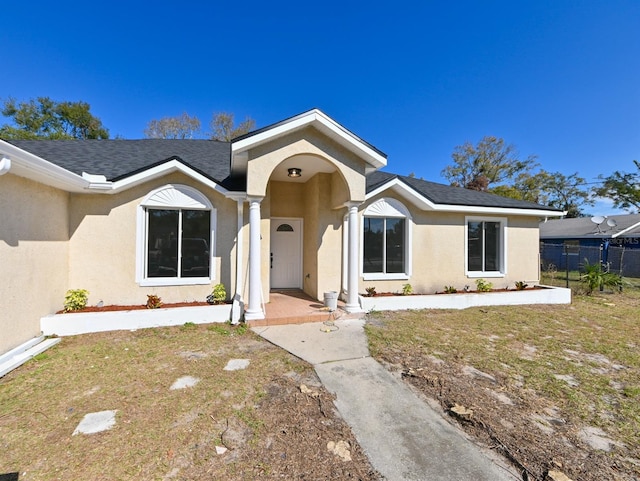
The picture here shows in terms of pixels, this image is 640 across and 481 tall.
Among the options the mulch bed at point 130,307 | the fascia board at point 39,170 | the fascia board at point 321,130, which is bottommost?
the mulch bed at point 130,307

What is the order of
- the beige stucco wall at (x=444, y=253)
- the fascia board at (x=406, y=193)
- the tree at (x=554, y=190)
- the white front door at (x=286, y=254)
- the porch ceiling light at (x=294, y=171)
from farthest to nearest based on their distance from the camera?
the tree at (x=554, y=190) → the white front door at (x=286, y=254) → the beige stucco wall at (x=444, y=253) → the fascia board at (x=406, y=193) → the porch ceiling light at (x=294, y=171)

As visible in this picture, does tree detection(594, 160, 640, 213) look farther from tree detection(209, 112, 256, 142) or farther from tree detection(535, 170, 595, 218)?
tree detection(209, 112, 256, 142)

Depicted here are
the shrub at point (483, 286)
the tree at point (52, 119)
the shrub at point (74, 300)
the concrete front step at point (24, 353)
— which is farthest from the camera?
the tree at point (52, 119)

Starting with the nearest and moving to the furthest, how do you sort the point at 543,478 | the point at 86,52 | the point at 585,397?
1. the point at 543,478
2. the point at 585,397
3. the point at 86,52

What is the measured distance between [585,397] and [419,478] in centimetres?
329

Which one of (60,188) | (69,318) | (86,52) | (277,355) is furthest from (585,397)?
(86,52)

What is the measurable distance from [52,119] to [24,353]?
3278 cm

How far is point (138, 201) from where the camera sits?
23.9 ft

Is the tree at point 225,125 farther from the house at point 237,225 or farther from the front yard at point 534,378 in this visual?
the front yard at point 534,378

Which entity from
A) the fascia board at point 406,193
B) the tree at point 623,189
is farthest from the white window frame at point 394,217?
the tree at point 623,189

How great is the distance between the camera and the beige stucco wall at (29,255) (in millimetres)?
4922

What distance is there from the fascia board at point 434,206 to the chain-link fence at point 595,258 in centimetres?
858

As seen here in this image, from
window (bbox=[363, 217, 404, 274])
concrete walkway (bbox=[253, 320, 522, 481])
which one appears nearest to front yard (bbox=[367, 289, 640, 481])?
concrete walkway (bbox=[253, 320, 522, 481])

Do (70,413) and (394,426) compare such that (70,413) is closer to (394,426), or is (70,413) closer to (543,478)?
(394,426)
